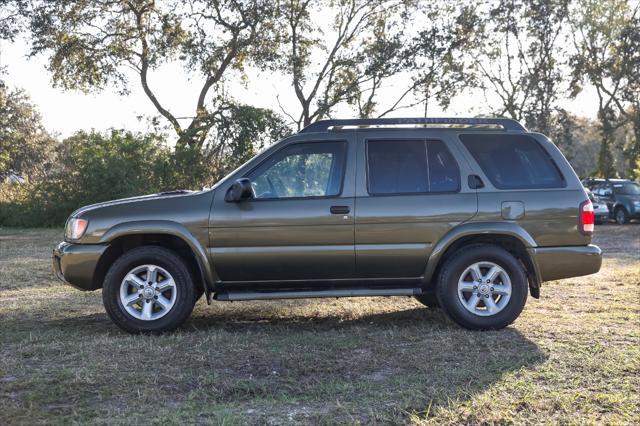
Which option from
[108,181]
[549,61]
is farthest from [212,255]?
[549,61]

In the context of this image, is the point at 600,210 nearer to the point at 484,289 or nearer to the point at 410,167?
the point at 484,289

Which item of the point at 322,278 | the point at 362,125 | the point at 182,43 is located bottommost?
the point at 322,278

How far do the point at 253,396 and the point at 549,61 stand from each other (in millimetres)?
33932

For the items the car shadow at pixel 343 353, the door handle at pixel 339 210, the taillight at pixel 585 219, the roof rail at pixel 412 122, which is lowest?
the car shadow at pixel 343 353

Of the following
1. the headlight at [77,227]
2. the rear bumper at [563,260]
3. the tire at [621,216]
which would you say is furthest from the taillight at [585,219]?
the tire at [621,216]

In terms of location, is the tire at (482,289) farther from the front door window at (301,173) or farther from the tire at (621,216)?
the tire at (621,216)

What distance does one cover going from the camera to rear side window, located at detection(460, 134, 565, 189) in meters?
6.56

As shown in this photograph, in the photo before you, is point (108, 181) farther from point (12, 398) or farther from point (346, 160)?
point (12, 398)

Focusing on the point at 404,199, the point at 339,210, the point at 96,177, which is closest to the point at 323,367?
the point at 339,210

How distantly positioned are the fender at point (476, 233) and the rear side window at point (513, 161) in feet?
1.30

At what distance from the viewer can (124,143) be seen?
80.9ft

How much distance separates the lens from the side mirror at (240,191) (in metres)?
6.16

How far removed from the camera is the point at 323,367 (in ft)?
16.7

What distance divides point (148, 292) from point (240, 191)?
4.08 ft
